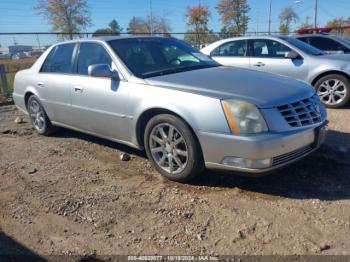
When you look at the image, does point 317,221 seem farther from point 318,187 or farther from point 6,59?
point 6,59

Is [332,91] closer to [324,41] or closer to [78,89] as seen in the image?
[324,41]

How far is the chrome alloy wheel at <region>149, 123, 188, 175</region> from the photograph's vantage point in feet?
12.9

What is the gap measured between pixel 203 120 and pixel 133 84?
43.0 inches

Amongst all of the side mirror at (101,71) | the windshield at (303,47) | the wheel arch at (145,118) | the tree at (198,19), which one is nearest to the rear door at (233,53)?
the windshield at (303,47)

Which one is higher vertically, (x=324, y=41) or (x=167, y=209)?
(x=324, y=41)

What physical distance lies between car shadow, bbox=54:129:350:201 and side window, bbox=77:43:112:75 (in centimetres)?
196

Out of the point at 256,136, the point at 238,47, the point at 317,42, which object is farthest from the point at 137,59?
the point at 317,42

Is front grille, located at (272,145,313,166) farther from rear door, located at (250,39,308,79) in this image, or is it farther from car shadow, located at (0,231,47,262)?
rear door, located at (250,39,308,79)

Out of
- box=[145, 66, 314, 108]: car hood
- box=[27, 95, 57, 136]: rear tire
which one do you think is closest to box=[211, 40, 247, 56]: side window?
box=[145, 66, 314, 108]: car hood

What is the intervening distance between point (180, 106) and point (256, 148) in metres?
0.89

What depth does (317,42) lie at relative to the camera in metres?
9.92

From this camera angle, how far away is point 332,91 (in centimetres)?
739

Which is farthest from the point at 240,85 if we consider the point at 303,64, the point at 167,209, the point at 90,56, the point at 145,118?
the point at 303,64

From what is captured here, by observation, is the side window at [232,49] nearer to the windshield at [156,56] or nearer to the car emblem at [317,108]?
the windshield at [156,56]
